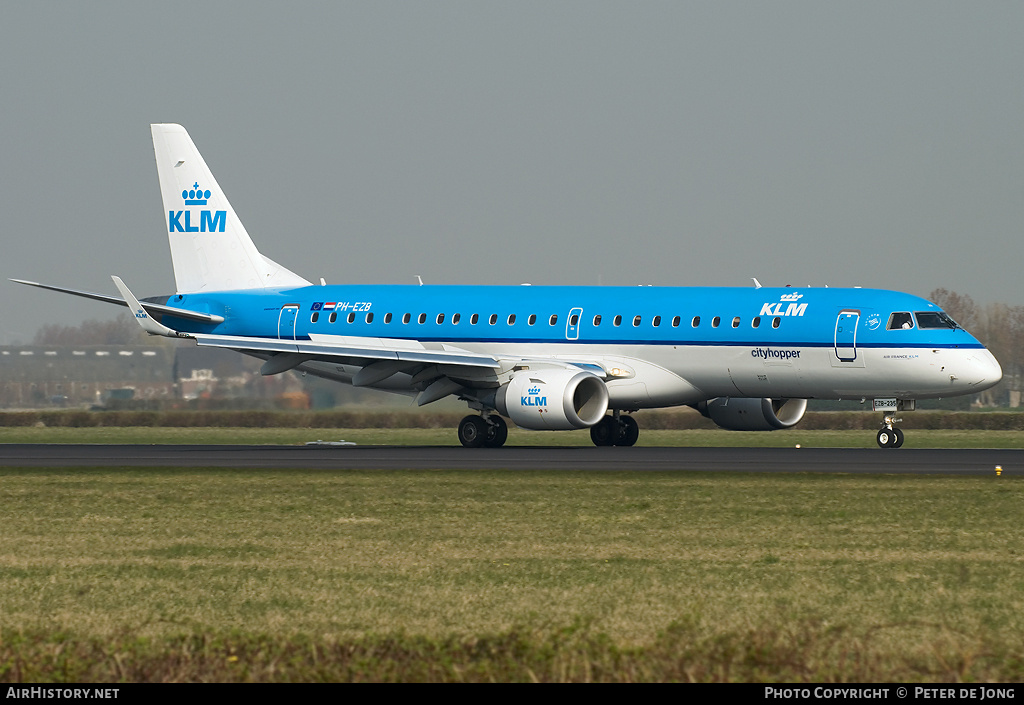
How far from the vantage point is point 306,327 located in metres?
41.3

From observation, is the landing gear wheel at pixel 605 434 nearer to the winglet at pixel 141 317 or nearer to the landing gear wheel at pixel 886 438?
the landing gear wheel at pixel 886 438

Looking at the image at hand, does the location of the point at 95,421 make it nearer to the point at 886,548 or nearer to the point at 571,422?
the point at 571,422

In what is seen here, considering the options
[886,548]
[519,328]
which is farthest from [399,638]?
[519,328]

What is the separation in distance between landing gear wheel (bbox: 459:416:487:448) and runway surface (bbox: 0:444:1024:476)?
620 mm

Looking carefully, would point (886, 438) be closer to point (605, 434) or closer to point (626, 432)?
point (626, 432)

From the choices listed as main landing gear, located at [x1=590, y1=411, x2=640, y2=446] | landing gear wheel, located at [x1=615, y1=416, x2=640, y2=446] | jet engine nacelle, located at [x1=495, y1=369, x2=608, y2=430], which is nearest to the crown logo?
jet engine nacelle, located at [x1=495, y1=369, x2=608, y2=430]

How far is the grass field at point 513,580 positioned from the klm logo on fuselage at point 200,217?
21.1 meters

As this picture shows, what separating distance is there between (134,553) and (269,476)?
33.4 feet

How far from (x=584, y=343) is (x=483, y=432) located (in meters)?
3.49

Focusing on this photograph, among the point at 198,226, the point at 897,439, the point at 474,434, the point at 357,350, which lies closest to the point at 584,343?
the point at 474,434

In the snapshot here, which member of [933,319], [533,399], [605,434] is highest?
[933,319]

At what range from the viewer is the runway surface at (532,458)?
93.1 ft

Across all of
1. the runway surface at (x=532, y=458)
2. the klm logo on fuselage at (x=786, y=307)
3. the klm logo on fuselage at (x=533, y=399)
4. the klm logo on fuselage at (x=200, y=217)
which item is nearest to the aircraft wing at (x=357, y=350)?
the klm logo on fuselage at (x=533, y=399)

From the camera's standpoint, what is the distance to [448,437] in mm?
47469
